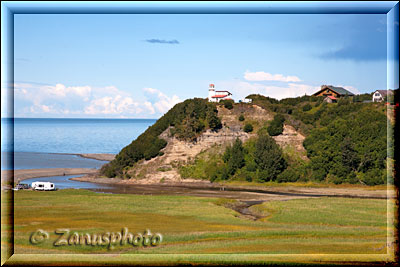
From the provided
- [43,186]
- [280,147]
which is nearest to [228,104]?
[280,147]

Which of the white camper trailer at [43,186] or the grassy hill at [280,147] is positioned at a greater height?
the grassy hill at [280,147]

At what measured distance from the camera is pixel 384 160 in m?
87.9

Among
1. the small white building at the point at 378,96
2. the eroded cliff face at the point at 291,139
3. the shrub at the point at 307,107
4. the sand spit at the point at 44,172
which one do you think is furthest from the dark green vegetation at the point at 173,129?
the small white building at the point at 378,96

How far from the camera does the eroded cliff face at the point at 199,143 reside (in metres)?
99.1

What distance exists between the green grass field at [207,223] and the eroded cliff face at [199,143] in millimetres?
32033

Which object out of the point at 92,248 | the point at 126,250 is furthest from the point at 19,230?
the point at 126,250

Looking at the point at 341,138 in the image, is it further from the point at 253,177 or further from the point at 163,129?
the point at 163,129

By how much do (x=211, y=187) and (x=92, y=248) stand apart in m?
59.1

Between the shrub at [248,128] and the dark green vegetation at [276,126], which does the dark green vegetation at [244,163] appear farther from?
the shrub at [248,128]

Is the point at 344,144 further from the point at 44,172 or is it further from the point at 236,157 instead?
the point at 44,172

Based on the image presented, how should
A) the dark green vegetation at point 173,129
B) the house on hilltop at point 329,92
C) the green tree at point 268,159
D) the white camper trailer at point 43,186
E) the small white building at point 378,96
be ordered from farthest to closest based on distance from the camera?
the house on hilltop at point 329,92 → the small white building at point 378,96 → the dark green vegetation at point 173,129 → the green tree at point 268,159 → the white camper trailer at point 43,186

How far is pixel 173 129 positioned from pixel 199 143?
7.43m

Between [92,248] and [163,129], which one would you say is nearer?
[92,248]

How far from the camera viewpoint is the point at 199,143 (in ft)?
349
